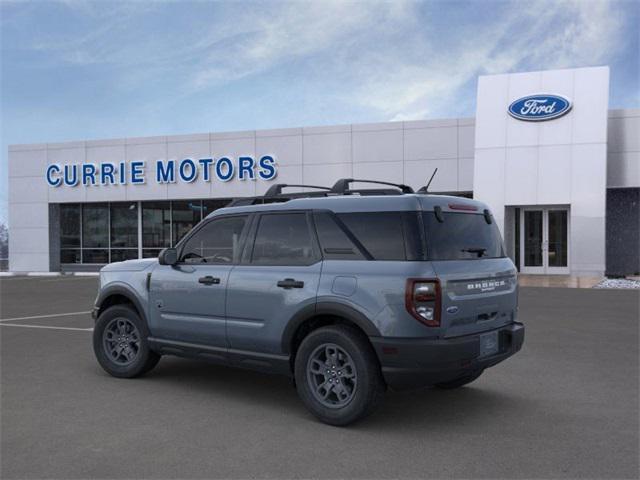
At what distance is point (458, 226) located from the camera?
527 centimetres

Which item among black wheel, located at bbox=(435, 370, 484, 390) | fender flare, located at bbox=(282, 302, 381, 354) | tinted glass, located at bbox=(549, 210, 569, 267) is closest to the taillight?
fender flare, located at bbox=(282, 302, 381, 354)

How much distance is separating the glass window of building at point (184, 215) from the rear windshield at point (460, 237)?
2336 cm

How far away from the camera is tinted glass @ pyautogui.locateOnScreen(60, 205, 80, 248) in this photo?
98.4ft

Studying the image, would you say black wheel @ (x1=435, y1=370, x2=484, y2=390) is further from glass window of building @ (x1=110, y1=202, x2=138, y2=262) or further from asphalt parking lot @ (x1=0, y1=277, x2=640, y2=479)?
glass window of building @ (x1=110, y1=202, x2=138, y2=262)

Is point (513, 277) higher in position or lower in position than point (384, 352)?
higher

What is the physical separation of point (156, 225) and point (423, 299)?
25.5 m

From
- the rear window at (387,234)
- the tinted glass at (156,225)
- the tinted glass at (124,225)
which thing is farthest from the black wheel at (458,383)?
the tinted glass at (124,225)

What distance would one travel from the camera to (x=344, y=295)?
5035 millimetres

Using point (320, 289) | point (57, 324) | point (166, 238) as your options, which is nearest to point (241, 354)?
point (320, 289)

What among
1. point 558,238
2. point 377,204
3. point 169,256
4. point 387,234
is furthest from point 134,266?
point 558,238

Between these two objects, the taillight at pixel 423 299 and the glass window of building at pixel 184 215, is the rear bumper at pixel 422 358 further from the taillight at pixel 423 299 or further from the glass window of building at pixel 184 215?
the glass window of building at pixel 184 215

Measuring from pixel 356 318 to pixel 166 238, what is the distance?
82.6 ft

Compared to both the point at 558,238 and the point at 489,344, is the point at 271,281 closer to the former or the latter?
the point at 489,344

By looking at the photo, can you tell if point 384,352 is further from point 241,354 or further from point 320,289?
point 241,354
